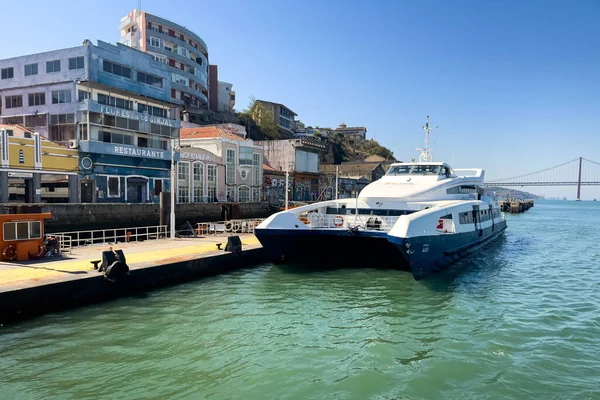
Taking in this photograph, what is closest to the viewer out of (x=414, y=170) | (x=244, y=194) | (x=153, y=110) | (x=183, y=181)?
(x=414, y=170)

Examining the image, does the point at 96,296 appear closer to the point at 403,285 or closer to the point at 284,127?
the point at 403,285

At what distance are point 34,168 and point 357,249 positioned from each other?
23.4 m

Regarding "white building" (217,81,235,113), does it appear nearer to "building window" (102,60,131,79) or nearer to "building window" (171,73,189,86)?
"building window" (171,73,189,86)

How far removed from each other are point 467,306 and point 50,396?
1073 centimetres

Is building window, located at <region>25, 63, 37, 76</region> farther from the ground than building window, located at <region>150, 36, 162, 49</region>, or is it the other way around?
building window, located at <region>150, 36, 162, 49</region>

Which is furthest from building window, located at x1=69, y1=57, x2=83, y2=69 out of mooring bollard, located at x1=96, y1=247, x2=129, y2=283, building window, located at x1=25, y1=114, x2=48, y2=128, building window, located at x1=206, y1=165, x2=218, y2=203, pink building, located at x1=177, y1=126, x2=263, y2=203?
mooring bollard, located at x1=96, y1=247, x2=129, y2=283

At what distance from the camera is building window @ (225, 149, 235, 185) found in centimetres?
4453

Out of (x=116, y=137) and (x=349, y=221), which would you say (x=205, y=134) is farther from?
(x=349, y=221)

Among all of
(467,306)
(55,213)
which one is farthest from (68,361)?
(55,213)

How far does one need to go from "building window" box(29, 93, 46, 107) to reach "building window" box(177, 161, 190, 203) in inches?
473

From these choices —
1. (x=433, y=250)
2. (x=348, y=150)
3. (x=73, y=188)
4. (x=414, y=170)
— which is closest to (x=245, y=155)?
(x=73, y=188)

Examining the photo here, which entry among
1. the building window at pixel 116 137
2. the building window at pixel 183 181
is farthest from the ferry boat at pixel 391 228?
the building window at pixel 116 137

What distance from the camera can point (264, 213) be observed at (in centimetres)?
4597

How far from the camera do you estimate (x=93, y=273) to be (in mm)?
12266
